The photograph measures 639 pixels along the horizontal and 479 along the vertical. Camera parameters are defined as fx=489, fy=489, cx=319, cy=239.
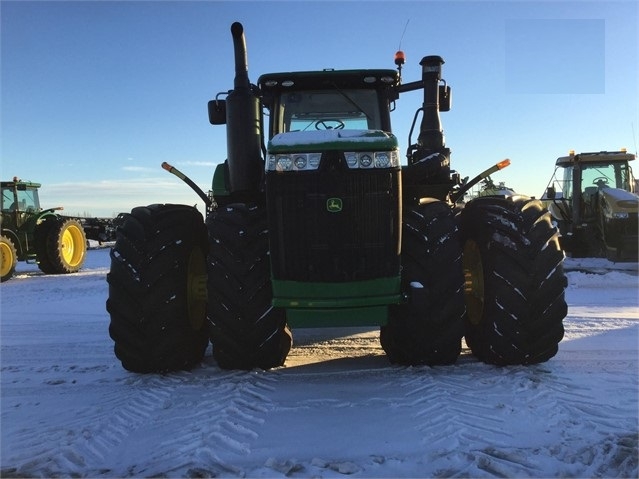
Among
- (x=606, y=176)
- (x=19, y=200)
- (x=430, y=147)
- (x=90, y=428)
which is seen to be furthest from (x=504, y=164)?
(x=19, y=200)

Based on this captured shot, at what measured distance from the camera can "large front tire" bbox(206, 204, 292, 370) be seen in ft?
11.4

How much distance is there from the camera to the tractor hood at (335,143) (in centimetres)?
329

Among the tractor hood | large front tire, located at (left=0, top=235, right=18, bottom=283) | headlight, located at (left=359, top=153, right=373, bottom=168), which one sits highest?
the tractor hood

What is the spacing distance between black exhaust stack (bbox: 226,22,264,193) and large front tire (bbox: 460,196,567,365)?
74.7 inches

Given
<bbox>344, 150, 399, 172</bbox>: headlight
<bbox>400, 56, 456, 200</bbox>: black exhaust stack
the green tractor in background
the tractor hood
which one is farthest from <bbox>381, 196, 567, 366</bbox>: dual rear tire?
the green tractor in background

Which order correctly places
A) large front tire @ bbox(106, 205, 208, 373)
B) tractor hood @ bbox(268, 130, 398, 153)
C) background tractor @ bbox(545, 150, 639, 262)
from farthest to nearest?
1. background tractor @ bbox(545, 150, 639, 262)
2. large front tire @ bbox(106, 205, 208, 373)
3. tractor hood @ bbox(268, 130, 398, 153)

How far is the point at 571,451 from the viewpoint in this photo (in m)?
2.44

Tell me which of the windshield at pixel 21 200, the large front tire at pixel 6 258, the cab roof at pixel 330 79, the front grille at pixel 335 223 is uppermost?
the cab roof at pixel 330 79

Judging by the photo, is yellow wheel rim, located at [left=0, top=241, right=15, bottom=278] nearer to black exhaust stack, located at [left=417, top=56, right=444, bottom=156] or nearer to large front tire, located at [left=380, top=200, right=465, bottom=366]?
black exhaust stack, located at [left=417, top=56, right=444, bottom=156]

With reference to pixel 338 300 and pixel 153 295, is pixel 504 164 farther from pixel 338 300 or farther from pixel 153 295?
pixel 153 295

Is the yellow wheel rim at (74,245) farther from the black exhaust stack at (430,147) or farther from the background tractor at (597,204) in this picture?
the background tractor at (597,204)

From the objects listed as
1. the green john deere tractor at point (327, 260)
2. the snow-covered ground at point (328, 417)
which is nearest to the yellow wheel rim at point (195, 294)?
the green john deere tractor at point (327, 260)

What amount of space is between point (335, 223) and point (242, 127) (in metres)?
1.15

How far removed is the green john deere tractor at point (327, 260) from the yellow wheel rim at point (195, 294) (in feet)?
0.05
